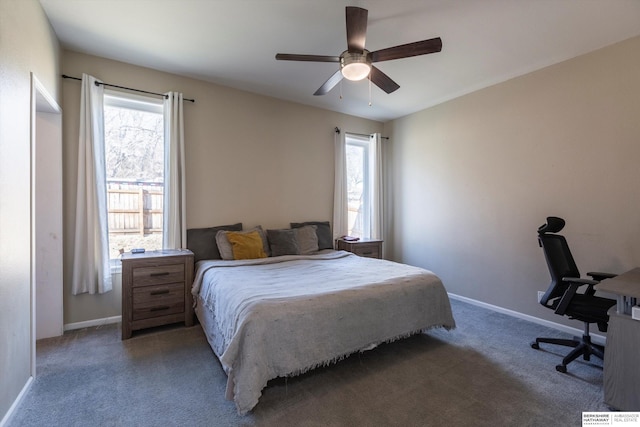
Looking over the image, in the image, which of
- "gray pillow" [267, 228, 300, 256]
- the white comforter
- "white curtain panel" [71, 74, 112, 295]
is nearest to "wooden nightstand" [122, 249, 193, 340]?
the white comforter

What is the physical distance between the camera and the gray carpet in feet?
5.58

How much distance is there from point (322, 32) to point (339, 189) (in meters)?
2.37

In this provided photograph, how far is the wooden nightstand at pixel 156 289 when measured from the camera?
Answer: 2715mm

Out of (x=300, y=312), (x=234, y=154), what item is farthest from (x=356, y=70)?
(x=234, y=154)

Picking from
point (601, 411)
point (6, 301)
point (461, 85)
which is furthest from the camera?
point (461, 85)

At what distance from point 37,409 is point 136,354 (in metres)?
0.70

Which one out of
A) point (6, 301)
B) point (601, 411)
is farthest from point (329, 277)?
point (6, 301)

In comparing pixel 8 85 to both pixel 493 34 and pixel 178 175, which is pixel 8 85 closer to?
pixel 178 175

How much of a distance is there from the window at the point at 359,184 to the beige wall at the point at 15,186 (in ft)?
12.4

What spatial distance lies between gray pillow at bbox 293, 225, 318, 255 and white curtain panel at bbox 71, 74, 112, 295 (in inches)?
83.4

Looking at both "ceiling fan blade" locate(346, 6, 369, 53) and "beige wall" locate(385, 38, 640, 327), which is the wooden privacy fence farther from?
"beige wall" locate(385, 38, 640, 327)

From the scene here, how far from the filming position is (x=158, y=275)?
9.36 feet

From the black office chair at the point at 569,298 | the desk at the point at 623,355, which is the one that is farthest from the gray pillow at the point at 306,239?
the desk at the point at 623,355

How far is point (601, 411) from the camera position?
177 cm
